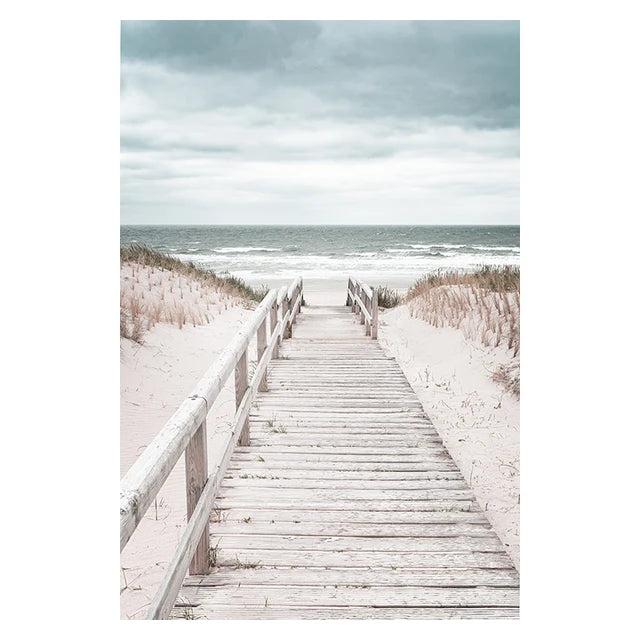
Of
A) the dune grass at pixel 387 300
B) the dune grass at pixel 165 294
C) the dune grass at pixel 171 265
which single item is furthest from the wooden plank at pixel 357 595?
the dune grass at pixel 387 300

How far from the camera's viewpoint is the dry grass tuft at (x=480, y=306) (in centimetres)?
575

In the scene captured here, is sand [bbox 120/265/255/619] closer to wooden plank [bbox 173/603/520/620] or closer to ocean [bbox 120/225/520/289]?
wooden plank [bbox 173/603/520/620]

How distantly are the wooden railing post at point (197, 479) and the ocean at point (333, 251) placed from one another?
1272 centimetres

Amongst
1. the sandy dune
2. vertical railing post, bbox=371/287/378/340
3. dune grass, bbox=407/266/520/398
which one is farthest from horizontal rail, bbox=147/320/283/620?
vertical railing post, bbox=371/287/378/340

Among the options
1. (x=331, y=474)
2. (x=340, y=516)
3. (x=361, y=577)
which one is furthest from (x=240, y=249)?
(x=361, y=577)

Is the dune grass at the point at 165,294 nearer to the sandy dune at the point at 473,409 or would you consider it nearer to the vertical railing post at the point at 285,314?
the vertical railing post at the point at 285,314

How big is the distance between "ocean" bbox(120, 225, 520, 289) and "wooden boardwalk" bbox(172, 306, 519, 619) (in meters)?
11.4

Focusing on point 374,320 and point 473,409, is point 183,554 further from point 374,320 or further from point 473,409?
point 374,320

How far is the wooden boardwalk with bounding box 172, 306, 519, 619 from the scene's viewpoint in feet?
6.14

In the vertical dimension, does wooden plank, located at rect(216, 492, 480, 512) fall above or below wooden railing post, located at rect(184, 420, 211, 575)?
below
